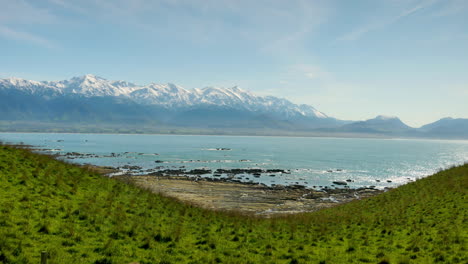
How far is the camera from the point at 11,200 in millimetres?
15016

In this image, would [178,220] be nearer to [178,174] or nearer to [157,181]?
[157,181]

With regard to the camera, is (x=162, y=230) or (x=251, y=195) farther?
(x=251, y=195)

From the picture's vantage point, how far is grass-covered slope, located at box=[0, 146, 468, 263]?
Result: 471 inches

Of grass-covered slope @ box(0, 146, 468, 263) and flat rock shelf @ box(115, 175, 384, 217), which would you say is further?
flat rock shelf @ box(115, 175, 384, 217)

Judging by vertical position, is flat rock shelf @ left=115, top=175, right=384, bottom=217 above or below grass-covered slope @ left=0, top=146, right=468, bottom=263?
below

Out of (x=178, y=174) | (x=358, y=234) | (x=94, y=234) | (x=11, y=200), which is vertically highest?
(x=11, y=200)

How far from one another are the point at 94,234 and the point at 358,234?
53.0 feet

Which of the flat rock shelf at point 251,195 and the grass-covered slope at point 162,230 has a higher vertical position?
the grass-covered slope at point 162,230

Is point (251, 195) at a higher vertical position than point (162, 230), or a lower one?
lower

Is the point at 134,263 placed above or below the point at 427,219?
above

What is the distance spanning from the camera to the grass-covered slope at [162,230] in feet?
39.3

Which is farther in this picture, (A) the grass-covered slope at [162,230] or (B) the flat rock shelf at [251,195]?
(B) the flat rock shelf at [251,195]

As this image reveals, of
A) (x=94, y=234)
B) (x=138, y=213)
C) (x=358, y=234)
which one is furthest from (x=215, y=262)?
(x=358, y=234)

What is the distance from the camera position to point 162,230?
16203mm
